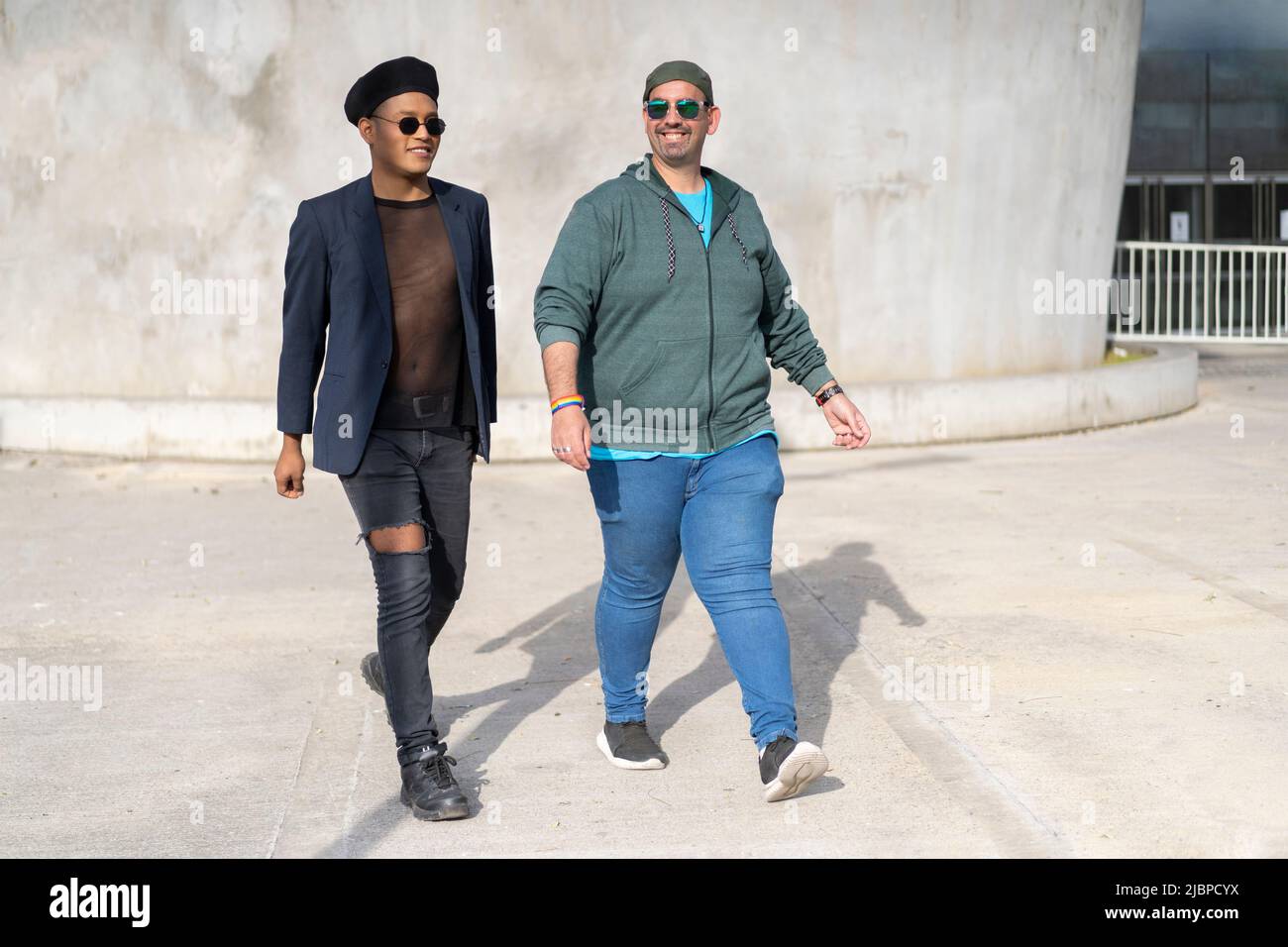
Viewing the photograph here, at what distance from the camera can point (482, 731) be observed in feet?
16.7

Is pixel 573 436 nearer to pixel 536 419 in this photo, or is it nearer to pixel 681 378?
pixel 681 378

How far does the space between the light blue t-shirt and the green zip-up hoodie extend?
15mm

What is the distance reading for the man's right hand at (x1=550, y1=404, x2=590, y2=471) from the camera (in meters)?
4.13

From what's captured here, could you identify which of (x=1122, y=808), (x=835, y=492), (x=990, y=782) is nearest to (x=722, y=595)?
(x=990, y=782)

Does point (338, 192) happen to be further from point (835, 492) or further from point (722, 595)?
point (835, 492)

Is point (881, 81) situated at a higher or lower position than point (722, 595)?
higher

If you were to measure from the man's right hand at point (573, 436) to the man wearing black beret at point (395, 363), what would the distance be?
1.42 ft

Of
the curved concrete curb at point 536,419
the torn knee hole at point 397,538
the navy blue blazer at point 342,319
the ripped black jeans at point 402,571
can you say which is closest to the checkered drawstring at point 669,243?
the navy blue blazer at point 342,319

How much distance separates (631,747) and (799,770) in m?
0.69

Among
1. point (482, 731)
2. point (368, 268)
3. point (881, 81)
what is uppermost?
point (881, 81)

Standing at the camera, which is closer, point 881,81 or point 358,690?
point 358,690

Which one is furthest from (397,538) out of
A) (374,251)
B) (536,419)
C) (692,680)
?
(536,419)

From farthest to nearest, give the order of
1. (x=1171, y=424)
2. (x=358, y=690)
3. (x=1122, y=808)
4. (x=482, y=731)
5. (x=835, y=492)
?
1. (x=1171, y=424)
2. (x=835, y=492)
3. (x=358, y=690)
4. (x=482, y=731)
5. (x=1122, y=808)

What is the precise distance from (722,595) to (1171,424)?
8.82m
